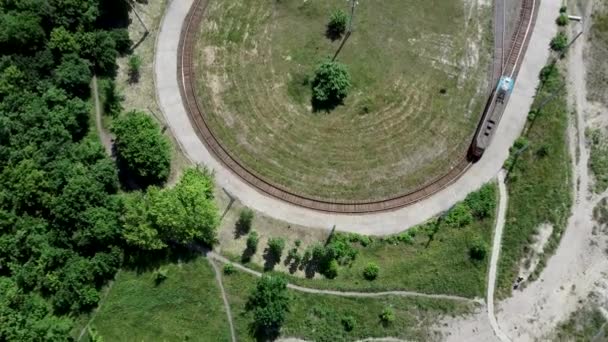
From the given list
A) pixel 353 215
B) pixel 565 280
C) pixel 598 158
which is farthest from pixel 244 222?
pixel 598 158

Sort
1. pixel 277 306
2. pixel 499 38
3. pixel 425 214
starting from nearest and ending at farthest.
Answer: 1. pixel 277 306
2. pixel 425 214
3. pixel 499 38

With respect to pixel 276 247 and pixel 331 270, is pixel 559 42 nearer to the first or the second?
pixel 331 270

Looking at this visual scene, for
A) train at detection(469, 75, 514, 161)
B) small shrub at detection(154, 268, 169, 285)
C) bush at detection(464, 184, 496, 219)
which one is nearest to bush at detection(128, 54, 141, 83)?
small shrub at detection(154, 268, 169, 285)

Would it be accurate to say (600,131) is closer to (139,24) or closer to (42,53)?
(139,24)

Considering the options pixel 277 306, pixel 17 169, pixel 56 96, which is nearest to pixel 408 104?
pixel 277 306

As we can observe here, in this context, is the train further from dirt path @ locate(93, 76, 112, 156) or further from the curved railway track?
dirt path @ locate(93, 76, 112, 156)
